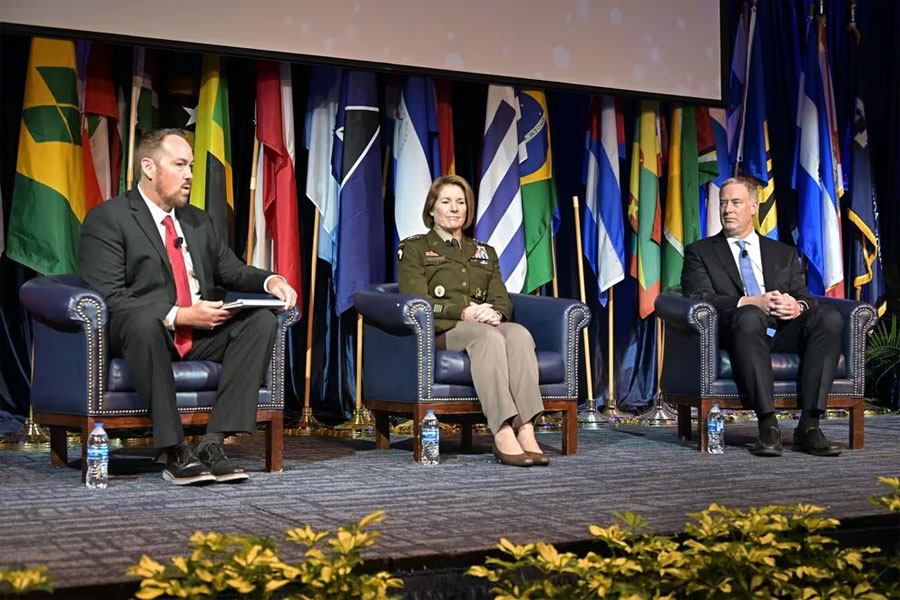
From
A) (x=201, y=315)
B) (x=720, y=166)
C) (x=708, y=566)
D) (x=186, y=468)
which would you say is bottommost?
(x=708, y=566)

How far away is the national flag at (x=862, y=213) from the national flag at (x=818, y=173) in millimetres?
183

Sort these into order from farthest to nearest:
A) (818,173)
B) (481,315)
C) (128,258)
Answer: (818,173) < (481,315) < (128,258)

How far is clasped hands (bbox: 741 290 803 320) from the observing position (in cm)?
452

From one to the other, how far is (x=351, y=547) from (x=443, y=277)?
8.12ft

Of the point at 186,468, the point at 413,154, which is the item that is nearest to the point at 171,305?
the point at 186,468

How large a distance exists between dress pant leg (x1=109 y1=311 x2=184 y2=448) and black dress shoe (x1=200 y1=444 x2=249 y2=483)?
0.11 meters

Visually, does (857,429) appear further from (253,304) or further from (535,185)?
(253,304)

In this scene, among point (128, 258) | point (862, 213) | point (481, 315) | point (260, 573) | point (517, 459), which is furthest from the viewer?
point (862, 213)

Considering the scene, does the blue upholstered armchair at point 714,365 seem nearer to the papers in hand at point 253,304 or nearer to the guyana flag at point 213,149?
the papers in hand at point 253,304

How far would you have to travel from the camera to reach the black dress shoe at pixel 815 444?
4.45 m

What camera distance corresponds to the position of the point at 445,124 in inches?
226

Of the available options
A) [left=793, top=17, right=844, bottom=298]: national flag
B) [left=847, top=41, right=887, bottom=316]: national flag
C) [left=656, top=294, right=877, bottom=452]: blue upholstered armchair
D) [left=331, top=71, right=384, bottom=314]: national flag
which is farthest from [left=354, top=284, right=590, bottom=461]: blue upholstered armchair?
[left=847, top=41, right=887, bottom=316]: national flag

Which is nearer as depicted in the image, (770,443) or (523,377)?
(523,377)

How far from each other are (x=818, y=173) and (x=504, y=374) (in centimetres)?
332
